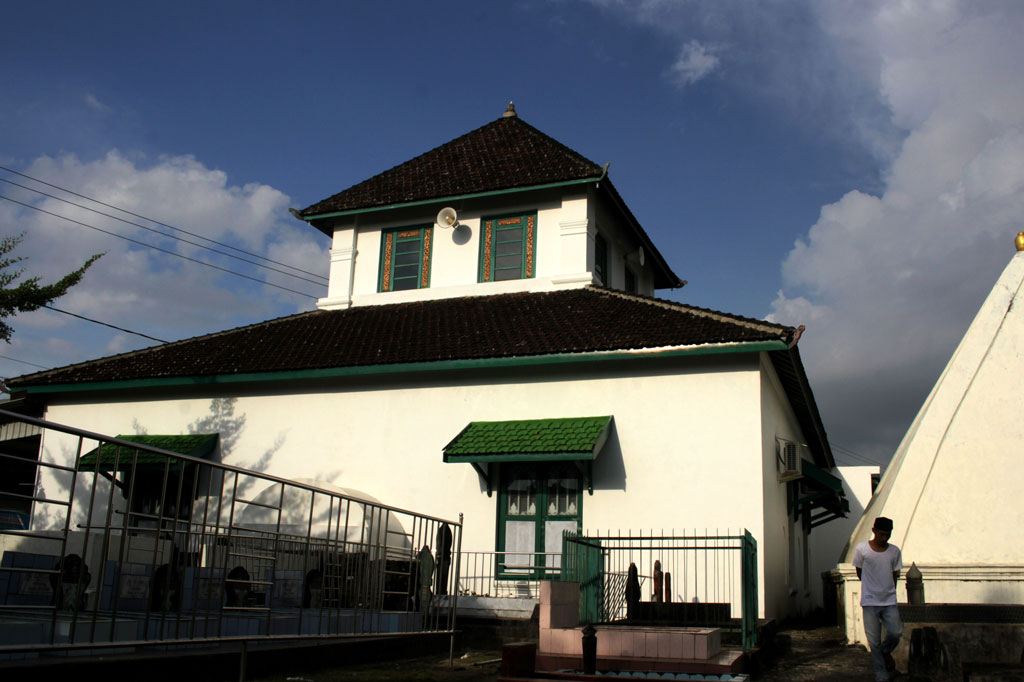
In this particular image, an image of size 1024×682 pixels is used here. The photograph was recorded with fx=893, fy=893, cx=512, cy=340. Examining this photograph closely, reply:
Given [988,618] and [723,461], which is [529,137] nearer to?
[723,461]

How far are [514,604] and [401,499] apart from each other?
359 centimetres

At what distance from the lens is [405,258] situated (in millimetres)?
21109

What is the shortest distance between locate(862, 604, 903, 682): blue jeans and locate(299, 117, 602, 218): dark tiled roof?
12.0 metres

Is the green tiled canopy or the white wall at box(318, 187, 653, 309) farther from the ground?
the white wall at box(318, 187, 653, 309)

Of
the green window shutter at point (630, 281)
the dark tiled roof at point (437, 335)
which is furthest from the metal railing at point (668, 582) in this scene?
the green window shutter at point (630, 281)

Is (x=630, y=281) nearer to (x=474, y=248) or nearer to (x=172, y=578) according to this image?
(x=474, y=248)

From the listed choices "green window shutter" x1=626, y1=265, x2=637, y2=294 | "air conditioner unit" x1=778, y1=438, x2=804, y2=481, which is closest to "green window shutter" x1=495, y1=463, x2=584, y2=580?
"air conditioner unit" x1=778, y1=438, x2=804, y2=481

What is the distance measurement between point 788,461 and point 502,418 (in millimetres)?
5860

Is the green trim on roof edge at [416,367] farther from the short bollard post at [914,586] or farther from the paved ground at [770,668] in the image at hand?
the paved ground at [770,668]

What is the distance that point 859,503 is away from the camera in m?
27.5

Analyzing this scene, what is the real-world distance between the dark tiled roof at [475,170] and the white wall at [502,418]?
17.6 feet

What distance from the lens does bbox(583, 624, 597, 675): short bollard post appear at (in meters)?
9.53

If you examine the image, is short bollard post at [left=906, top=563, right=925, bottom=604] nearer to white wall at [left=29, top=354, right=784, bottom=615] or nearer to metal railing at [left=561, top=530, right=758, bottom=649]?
metal railing at [left=561, top=530, right=758, bottom=649]

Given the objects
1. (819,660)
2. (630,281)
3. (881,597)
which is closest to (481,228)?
(630,281)
